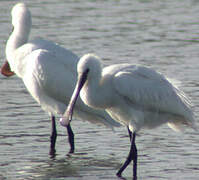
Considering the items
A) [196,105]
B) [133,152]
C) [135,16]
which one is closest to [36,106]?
[196,105]

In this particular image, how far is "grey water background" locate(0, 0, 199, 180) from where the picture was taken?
10203 millimetres

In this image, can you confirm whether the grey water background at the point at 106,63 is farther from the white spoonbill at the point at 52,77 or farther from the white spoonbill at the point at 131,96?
the white spoonbill at the point at 131,96

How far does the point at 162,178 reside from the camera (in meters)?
9.59

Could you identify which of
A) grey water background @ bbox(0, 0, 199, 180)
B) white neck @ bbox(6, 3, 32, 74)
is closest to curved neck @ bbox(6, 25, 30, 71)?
white neck @ bbox(6, 3, 32, 74)

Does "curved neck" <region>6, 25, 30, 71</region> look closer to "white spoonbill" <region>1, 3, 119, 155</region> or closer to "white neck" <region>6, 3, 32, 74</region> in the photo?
"white neck" <region>6, 3, 32, 74</region>

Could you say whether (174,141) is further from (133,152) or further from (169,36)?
(169,36)

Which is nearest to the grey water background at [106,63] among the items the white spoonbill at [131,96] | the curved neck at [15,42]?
the white spoonbill at [131,96]

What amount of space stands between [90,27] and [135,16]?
201 centimetres

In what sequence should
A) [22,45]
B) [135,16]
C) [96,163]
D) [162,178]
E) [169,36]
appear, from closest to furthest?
[162,178] → [96,163] → [22,45] → [169,36] → [135,16]

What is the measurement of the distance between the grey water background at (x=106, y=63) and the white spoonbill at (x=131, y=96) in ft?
1.68

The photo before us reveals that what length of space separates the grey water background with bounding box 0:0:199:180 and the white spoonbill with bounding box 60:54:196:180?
0.51 metres

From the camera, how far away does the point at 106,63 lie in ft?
52.6

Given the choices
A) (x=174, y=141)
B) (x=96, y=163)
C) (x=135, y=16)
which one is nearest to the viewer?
(x=96, y=163)

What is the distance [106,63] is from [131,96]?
20.4 ft
